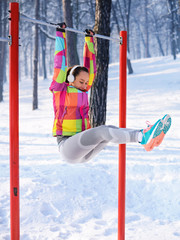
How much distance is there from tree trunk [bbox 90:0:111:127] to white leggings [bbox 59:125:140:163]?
2589 mm

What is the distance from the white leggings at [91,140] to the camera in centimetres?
235

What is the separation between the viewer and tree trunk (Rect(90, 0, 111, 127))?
5219 millimetres

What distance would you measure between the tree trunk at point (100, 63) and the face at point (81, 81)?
2365 millimetres

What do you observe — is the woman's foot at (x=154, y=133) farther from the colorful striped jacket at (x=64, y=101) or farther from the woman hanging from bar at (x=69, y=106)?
the colorful striped jacket at (x=64, y=101)

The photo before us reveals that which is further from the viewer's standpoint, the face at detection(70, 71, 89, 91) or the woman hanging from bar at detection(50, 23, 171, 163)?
the face at detection(70, 71, 89, 91)

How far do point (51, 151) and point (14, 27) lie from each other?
11.7 ft

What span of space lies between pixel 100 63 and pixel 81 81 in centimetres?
248

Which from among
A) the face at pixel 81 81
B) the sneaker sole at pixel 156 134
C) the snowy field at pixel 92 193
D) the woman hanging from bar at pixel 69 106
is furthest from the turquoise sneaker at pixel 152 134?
the snowy field at pixel 92 193

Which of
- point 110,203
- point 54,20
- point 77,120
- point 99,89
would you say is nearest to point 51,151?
point 99,89

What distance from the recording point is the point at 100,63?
5.24 m

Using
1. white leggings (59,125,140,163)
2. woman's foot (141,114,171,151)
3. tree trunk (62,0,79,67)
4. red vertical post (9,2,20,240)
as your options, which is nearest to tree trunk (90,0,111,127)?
white leggings (59,125,140,163)

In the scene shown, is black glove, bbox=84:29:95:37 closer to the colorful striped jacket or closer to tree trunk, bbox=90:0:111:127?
the colorful striped jacket

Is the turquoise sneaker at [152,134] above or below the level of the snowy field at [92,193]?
above

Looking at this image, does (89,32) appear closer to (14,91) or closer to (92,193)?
(14,91)
